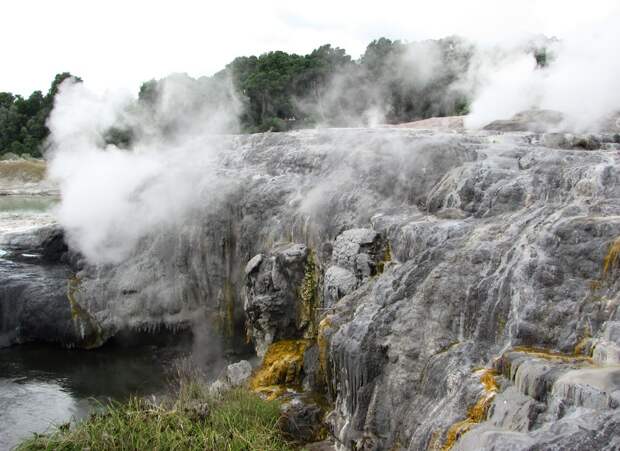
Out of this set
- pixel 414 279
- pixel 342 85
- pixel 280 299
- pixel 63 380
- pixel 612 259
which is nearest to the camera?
pixel 612 259

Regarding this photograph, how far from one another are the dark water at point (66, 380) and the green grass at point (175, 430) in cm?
255

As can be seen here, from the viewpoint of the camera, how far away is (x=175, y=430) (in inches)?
283

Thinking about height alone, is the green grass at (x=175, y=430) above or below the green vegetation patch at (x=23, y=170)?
below

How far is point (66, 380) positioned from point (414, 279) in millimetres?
7325

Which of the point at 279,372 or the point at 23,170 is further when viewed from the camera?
the point at 23,170

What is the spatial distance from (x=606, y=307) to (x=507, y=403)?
163 centimetres

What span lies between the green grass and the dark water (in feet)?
8.37

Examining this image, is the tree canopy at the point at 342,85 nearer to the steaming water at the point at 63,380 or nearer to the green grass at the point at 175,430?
the steaming water at the point at 63,380

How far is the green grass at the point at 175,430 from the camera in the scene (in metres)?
6.93

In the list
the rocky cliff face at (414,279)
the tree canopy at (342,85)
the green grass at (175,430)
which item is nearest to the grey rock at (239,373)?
the rocky cliff face at (414,279)

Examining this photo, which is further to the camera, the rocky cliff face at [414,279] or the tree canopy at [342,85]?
the tree canopy at [342,85]

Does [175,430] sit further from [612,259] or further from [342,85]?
[342,85]

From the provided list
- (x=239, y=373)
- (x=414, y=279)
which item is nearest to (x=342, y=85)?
(x=239, y=373)

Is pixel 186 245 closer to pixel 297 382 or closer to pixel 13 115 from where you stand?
pixel 297 382
